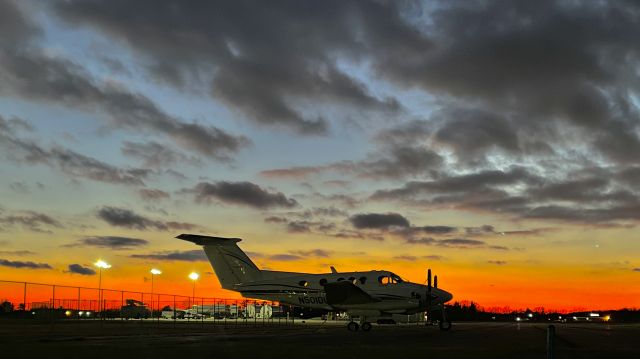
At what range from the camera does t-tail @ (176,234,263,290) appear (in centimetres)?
5072

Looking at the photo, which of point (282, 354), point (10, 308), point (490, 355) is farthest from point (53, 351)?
point (10, 308)

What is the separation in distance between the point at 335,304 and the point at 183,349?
24.8 metres

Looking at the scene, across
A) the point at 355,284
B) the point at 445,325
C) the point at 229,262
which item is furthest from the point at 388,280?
the point at 229,262

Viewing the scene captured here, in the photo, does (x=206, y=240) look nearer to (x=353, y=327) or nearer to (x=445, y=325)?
(x=353, y=327)

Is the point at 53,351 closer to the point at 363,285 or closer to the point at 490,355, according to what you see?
the point at 490,355

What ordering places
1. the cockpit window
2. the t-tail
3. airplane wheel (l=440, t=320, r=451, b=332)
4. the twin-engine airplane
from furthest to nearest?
1. the t-tail
2. airplane wheel (l=440, t=320, r=451, b=332)
3. the cockpit window
4. the twin-engine airplane

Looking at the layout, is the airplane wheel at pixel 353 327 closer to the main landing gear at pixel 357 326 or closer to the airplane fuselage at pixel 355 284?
the main landing gear at pixel 357 326

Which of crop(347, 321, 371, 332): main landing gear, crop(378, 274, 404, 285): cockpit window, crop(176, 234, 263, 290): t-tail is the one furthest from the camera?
crop(176, 234, 263, 290): t-tail

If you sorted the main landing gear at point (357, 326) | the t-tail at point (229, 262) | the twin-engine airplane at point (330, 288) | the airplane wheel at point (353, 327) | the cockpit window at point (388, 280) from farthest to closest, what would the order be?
the t-tail at point (229, 262) < the cockpit window at point (388, 280) < the twin-engine airplane at point (330, 288) < the main landing gear at point (357, 326) < the airplane wheel at point (353, 327)

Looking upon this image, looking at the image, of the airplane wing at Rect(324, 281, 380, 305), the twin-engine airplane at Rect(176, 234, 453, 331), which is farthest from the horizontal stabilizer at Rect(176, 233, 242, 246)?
the airplane wing at Rect(324, 281, 380, 305)

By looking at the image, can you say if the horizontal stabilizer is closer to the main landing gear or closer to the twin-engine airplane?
the twin-engine airplane

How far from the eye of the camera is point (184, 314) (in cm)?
10606

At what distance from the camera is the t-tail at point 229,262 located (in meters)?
50.7

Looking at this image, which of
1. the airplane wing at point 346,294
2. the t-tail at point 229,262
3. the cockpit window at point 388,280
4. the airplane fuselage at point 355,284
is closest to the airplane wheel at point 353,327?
the airplane fuselage at point 355,284
